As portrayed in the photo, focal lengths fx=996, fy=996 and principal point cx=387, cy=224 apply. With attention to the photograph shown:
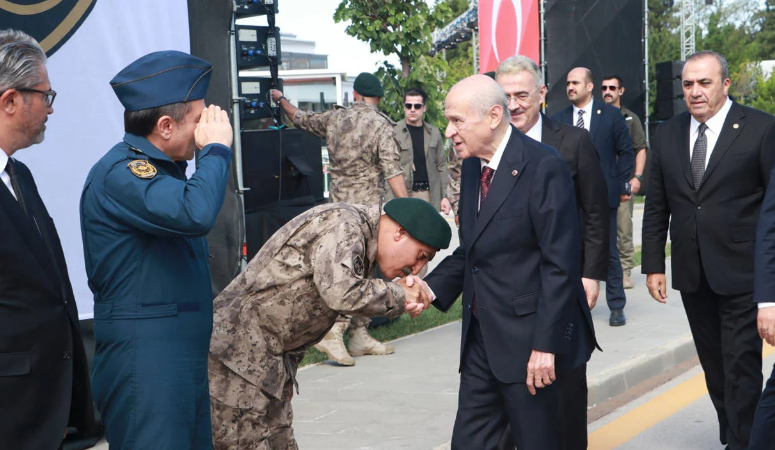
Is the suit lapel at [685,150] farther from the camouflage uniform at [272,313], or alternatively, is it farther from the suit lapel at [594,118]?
the suit lapel at [594,118]

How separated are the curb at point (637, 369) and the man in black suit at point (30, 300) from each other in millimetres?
4478

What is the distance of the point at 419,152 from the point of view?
35.1 feet

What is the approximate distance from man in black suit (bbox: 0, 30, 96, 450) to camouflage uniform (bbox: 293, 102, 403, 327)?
5.29m

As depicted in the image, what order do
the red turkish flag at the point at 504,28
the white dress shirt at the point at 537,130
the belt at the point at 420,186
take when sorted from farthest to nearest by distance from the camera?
1. the red turkish flag at the point at 504,28
2. the belt at the point at 420,186
3. the white dress shirt at the point at 537,130

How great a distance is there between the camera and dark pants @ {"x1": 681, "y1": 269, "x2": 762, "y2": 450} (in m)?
5.20

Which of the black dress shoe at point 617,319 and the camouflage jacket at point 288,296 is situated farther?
the black dress shoe at point 617,319

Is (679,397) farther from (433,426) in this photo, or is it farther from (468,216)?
(468,216)

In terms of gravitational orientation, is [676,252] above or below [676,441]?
above

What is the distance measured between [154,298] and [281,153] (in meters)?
6.57

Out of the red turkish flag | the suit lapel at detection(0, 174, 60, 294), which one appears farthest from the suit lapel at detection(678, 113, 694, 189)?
the red turkish flag

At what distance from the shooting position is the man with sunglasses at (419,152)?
1055 cm

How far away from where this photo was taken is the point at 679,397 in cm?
705

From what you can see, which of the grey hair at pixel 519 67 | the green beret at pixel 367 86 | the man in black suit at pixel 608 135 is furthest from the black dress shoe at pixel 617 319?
the grey hair at pixel 519 67

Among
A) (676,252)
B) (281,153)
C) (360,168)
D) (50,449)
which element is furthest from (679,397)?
(50,449)
